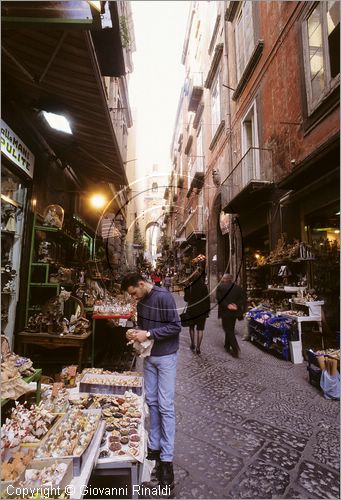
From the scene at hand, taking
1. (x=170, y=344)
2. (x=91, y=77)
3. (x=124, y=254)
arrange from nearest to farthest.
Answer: (x=170, y=344), (x=91, y=77), (x=124, y=254)

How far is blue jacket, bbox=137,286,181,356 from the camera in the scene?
2.96 m

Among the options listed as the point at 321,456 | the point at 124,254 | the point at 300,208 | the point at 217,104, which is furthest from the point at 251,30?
the point at 321,456

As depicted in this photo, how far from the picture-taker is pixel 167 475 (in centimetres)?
264

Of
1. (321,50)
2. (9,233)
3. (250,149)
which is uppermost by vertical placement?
(321,50)

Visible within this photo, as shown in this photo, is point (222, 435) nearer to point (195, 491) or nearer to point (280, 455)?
point (280, 455)

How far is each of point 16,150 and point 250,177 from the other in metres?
8.48

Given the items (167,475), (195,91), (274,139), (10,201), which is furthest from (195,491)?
(195,91)

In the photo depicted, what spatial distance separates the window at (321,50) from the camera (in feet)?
22.0

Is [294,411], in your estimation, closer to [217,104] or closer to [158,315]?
[158,315]

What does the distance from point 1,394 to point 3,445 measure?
1.63ft

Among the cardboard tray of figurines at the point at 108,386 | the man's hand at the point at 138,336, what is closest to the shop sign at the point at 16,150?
the man's hand at the point at 138,336

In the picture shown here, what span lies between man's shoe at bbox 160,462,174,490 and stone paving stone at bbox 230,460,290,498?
0.55 meters

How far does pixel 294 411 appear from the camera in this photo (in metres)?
4.12

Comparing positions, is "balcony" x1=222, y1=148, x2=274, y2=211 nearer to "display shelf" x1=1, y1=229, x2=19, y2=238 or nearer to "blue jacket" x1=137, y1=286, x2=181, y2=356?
"display shelf" x1=1, y1=229, x2=19, y2=238
